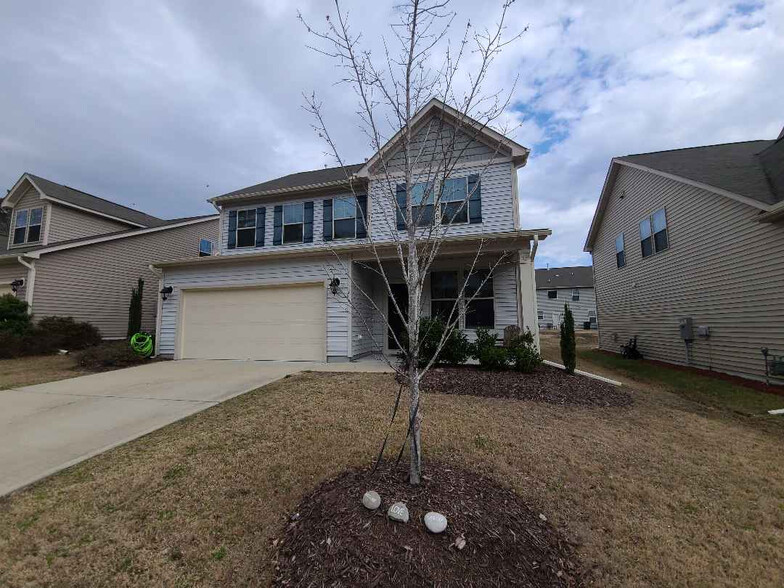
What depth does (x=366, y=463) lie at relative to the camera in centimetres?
336

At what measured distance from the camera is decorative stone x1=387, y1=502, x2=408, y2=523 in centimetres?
220

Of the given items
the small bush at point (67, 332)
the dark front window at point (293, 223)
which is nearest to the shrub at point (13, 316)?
the small bush at point (67, 332)

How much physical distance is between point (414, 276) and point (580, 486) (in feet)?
8.00

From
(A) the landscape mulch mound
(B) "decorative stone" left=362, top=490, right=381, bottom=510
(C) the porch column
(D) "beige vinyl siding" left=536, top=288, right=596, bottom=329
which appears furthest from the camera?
(D) "beige vinyl siding" left=536, top=288, right=596, bottom=329

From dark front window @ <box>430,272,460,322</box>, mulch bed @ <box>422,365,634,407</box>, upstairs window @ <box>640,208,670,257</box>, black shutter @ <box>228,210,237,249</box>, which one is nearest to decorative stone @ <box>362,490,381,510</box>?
mulch bed @ <box>422,365,634,407</box>

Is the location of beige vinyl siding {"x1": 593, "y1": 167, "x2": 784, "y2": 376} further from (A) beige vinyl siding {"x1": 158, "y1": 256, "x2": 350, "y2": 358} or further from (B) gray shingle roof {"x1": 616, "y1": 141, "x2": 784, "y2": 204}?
(A) beige vinyl siding {"x1": 158, "y1": 256, "x2": 350, "y2": 358}

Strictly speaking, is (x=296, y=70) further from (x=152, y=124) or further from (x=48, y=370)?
(x=152, y=124)

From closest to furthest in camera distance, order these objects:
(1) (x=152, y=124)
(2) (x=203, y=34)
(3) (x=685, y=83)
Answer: (2) (x=203, y=34)
(3) (x=685, y=83)
(1) (x=152, y=124)

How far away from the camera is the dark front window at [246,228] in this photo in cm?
1276

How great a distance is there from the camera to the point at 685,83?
8.77 m

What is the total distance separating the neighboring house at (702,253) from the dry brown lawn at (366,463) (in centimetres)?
454

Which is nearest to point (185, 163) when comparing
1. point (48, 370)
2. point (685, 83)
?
point (48, 370)

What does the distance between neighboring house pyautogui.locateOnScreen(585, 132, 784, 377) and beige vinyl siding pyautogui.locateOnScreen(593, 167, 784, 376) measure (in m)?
0.03

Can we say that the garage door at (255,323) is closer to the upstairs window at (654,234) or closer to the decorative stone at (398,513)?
the decorative stone at (398,513)
